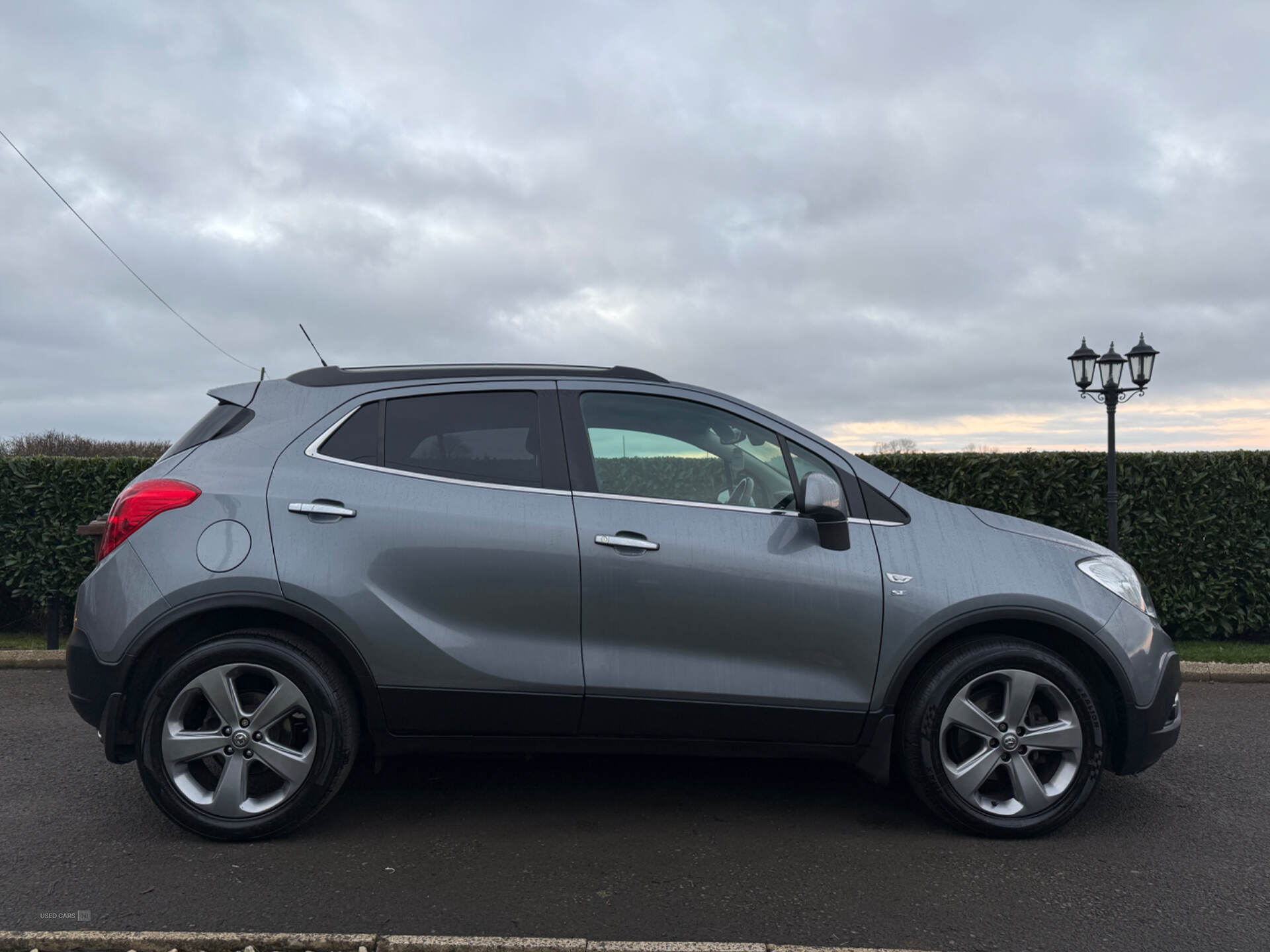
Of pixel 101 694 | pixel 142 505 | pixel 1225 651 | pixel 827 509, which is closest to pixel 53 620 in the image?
pixel 101 694

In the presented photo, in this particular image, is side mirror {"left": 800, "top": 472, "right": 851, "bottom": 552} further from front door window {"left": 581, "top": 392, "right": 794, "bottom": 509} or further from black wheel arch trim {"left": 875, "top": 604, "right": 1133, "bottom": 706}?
black wheel arch trim {"left": 875, "top": 604, "right": 1133, "bottom": 706}

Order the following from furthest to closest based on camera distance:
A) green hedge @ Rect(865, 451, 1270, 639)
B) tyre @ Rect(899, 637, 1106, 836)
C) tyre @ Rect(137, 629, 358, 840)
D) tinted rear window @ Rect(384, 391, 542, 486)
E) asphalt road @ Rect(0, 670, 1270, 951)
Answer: green hedge @ Rect(865, 451, 1270, 639) < tinted rear window @ Rect(384, 391, 542, 486) < tyre @ Rect(899, 637, 1106, 836) < tyre @ Rect(137, 629, 358, 840) < asphalt road @ Rect(0, 670, 1270, 951)

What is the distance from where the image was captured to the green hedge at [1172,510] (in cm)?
873

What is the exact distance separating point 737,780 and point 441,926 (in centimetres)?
186

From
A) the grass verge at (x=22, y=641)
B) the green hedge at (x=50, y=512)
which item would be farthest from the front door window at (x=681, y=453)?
the green hedge at (x=50, y=512)

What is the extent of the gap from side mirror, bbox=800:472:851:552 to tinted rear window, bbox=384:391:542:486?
3.41 ft

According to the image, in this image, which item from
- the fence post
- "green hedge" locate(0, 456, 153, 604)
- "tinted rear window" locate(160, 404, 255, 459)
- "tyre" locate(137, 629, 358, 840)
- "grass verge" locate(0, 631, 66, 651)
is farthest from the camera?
"green hedge" locate(0, 456, 153, 604)

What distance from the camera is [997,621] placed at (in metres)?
3.75

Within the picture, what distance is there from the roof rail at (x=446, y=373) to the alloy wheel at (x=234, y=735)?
3.99ft

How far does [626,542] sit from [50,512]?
7.69 m

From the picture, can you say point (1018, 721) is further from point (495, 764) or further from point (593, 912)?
point (495, 764)

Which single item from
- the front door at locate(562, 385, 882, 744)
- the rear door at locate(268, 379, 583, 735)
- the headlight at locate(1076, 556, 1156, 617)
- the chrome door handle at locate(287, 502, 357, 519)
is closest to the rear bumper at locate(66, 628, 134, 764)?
the rear door at locate(268, 379, 583, 735)

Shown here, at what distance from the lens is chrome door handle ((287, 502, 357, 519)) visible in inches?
143

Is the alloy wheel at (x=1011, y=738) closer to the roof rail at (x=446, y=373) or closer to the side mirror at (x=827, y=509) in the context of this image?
the side mirror at (x=827, y=509)
